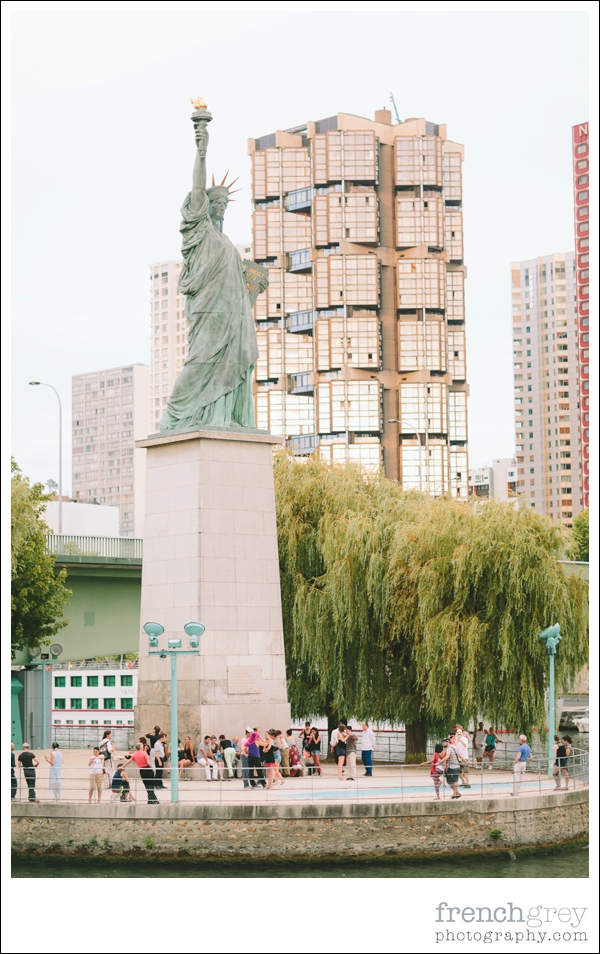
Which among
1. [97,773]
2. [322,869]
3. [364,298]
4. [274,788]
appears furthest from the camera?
[364,298]

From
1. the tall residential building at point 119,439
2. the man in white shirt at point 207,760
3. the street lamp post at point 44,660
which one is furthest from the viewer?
the tall residential building at point 119,439

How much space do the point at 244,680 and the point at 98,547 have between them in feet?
48.0

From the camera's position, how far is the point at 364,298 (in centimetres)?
9806

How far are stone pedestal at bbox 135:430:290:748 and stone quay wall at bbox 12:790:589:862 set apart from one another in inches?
192

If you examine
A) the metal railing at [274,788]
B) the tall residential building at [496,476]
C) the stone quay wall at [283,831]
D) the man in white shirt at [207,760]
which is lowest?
the stone quay wall at [283,831]

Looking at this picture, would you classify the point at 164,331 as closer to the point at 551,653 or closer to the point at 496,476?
the point at 496,476

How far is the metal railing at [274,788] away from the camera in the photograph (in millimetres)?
28062

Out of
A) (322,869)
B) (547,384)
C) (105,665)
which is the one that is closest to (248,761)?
(322,869)

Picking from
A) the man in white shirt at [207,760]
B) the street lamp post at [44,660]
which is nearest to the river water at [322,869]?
the man in white shirt at [207,760]

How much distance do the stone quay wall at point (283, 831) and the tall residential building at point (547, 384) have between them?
10227 cm

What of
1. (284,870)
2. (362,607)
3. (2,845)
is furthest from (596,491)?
(362,607)

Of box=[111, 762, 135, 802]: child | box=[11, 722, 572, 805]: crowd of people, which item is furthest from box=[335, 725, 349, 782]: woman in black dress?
box=[111, 762, 135, 802]: child

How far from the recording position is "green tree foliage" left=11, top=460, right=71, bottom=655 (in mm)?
39688

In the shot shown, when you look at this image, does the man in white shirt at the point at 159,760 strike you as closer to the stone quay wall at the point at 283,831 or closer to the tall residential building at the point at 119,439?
the stone quay wall at the point at 283,831
